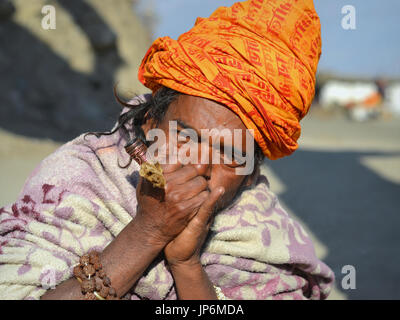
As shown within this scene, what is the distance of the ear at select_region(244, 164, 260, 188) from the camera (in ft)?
7.63

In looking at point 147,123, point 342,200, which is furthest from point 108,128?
point 342,200

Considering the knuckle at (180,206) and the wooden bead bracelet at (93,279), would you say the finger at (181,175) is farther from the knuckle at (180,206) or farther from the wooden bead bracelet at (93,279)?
the wooden bead bracelet at (93,279)

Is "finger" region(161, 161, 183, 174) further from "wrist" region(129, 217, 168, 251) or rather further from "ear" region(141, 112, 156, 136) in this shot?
"ear" region(141, 112, 156, 136)

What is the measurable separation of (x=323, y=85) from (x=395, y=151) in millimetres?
22073

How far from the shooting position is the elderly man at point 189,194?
167cm

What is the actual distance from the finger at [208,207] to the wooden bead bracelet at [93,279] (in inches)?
17.2

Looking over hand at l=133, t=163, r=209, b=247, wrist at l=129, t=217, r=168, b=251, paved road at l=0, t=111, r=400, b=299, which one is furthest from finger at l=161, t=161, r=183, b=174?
paved road at l=0, t=111, r=400, b=299

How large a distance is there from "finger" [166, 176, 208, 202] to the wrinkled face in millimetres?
209

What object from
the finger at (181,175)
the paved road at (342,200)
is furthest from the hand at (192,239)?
the paved road at (342,200)

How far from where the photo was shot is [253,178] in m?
2.38

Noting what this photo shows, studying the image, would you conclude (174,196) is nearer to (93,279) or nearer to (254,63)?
(93,279)

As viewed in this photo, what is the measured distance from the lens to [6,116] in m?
7.20

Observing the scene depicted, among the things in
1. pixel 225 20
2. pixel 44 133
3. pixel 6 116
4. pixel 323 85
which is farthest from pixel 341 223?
pixel 323 85

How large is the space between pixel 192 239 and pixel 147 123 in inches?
27.9
